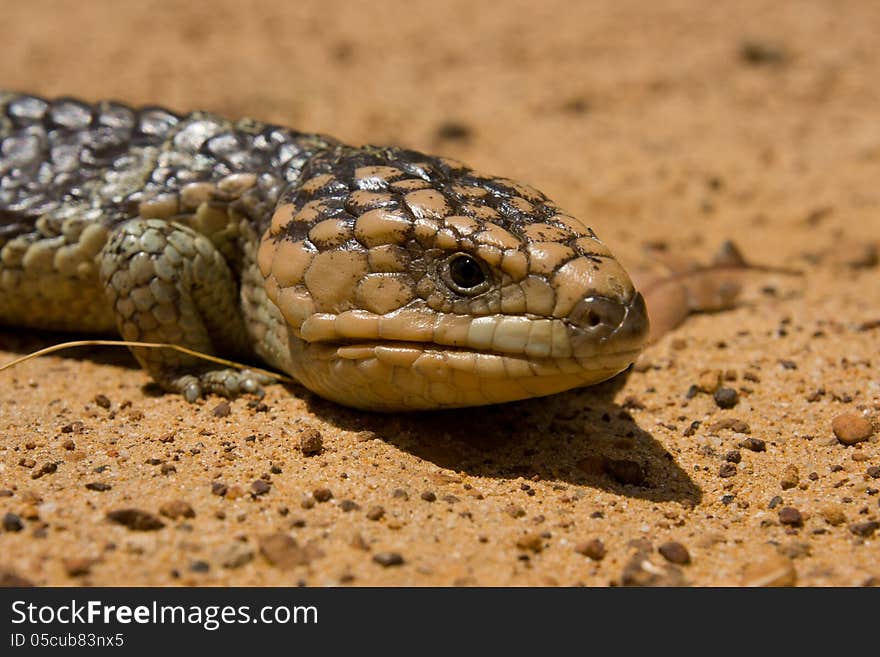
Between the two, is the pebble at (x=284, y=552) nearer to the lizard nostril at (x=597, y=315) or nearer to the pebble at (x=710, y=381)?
the lizard nostril at (x=597, y=315)

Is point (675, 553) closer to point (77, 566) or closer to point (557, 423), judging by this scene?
point (557, 423)

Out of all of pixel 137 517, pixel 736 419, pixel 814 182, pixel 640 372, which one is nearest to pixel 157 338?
pixel 137 517

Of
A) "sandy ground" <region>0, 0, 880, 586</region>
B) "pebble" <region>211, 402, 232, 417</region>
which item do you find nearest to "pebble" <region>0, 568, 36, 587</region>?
"sandy ground" <region>0, 0, 880, 586</region>

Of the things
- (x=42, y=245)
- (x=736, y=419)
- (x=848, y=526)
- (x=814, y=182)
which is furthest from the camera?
(x=814, y=182)

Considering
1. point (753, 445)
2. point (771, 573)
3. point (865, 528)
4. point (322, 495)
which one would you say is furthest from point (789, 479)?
point (322, 495)

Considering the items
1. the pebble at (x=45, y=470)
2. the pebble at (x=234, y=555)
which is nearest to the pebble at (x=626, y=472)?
the pebble at (x=234, y=555)

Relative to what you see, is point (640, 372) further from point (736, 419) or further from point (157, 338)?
point (157, 338)
